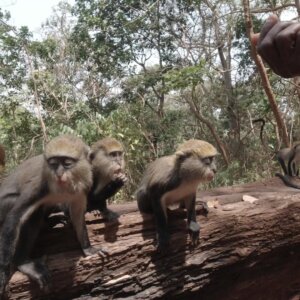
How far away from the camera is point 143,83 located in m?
13.0

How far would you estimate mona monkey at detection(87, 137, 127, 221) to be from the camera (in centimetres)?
377

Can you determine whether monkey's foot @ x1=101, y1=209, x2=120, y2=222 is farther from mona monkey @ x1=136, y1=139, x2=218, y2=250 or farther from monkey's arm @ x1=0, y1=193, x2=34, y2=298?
monkey's arm @ x1=0, y1=193, x2=34, y2=298

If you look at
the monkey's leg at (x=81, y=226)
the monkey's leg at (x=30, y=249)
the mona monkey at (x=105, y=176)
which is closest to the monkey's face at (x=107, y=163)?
the mona monkey at (x=105, y=176)

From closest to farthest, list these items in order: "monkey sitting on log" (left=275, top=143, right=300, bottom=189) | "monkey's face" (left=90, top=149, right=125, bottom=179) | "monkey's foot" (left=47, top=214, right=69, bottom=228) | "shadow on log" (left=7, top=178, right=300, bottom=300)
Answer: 1. "shadow on log" (left=7, top=178, right=300, bottom=300)
2. "monkey's foot" (left=47, top=214, right=69, bottom=228)
3. "monkey's face" (left=90, top=149, right=125, bottom=179)
4. "monkey sitting on log" (left=275, top=143, right=300, bottom=189)

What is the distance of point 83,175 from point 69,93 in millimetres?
10032

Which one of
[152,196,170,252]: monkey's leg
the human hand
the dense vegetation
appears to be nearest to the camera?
the human hand

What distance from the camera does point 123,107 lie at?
42.0ft

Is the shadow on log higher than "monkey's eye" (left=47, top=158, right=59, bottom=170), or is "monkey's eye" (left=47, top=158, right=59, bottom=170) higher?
"monkey's eye" (left=47, top=158, right=59, bottom=170)

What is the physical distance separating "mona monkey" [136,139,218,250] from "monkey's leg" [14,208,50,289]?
0.99m

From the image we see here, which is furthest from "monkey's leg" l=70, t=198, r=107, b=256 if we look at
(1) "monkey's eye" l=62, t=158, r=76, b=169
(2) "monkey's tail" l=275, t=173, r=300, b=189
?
(2) "monkey's tail" l=275, t=173, r=300, b=189

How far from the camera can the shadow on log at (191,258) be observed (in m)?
3.35

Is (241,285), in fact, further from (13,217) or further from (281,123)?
(281,123)

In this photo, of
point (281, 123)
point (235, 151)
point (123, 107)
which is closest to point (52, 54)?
point (123, 107)

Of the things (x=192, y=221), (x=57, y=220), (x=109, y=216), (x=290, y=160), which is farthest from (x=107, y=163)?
(x=290, y=160)
